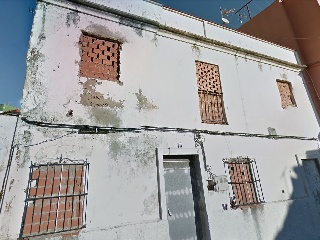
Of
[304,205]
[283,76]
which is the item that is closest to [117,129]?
[304,205]

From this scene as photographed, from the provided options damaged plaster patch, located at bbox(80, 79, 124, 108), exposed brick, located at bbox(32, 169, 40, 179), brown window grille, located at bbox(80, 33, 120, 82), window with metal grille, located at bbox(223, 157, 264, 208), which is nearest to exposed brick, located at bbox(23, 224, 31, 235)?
exposed brick, located at bbox(32, 169, 40, 179)

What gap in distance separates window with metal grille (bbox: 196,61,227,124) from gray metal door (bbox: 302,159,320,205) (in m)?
4.19

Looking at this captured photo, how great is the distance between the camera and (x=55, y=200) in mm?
4203

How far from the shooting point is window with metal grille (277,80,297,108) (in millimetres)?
9039

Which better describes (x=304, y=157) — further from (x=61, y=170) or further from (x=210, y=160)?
(x=61, y=170)

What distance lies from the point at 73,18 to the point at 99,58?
48.9 inches

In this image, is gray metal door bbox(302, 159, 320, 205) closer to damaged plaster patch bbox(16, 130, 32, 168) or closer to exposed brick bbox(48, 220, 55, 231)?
exposed brick bbox(48, 220, 55, 231)

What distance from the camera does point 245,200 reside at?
6.42 meters

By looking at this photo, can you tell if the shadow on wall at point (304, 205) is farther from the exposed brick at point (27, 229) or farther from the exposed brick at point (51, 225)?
the exposed brick at point (27, 229)

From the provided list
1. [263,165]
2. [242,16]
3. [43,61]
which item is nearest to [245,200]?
[263,165]

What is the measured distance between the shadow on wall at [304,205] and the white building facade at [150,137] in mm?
52

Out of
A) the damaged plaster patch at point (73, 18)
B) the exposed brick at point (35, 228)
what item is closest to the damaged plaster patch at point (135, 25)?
the damaged plaster patch at point (73, 18)

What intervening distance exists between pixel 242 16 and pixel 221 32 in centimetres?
629

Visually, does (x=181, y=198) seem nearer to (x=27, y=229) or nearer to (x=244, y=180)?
(x=244, y=180)
